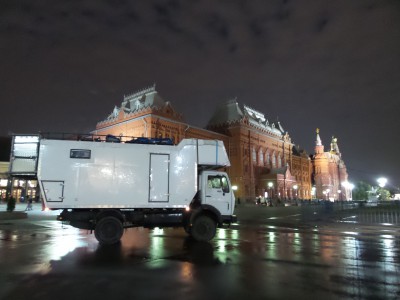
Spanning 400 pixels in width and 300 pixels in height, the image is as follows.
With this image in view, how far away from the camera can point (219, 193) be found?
1362 cm

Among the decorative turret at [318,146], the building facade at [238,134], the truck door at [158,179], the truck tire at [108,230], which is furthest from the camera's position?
the decorative turret at [318,146]

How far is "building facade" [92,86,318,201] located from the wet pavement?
4009cm

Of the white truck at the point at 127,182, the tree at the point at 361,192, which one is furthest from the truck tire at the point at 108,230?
the tree at the point at 361,192

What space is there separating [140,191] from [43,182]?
351 centimetres

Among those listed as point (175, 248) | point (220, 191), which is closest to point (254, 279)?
point (175, 248)

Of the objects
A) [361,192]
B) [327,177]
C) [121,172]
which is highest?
[327,177]

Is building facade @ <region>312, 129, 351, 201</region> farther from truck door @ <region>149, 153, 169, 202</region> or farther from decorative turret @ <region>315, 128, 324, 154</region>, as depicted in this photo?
truck door @ <region>149, 153, 169, 202</region>

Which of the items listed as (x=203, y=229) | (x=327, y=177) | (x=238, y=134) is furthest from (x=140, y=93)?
(x=327, y=177)

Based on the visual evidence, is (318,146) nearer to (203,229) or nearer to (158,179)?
(203,229)

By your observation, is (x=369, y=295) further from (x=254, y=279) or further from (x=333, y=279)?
(x=254, y=279)

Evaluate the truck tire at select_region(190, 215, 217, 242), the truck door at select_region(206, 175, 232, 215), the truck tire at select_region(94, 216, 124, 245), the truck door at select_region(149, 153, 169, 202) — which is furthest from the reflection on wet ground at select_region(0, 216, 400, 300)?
the truck door at select_region(206, 175, 232, 215)

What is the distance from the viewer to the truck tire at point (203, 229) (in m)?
12.9

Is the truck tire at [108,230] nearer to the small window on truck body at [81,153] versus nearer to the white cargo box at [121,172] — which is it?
the white cargo box at [121,172]

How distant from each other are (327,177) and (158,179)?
106 m
